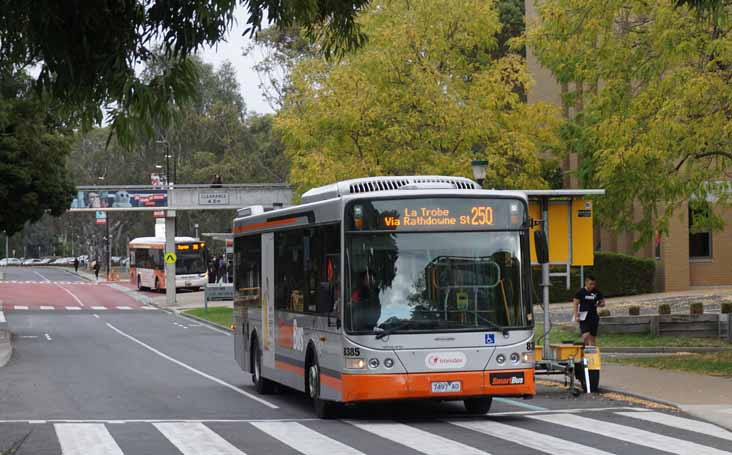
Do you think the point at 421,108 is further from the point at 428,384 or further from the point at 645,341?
the point at 428,384

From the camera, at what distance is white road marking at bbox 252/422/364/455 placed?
12867 mm

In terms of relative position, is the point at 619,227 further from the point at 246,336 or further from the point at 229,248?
the point at 229,248

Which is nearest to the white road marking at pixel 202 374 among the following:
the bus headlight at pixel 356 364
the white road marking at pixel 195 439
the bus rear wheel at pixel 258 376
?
the bus rear wheel at pixel 258 376

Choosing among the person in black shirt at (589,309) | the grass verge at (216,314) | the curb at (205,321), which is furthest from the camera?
the grass verge at (216,314)

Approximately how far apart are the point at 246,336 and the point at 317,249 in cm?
542

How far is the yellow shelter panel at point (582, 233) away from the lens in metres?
19.9

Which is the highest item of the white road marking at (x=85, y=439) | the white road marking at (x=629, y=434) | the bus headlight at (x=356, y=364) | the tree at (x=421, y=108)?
the tree at (x=421, y=108)

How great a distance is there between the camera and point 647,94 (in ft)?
74.8

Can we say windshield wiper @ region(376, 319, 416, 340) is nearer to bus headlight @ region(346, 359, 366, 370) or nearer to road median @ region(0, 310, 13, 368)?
bus headlight @ region(346, 359, 366, 370)

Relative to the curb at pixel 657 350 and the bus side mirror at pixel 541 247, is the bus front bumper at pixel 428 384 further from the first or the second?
the curb at pixel 657 350

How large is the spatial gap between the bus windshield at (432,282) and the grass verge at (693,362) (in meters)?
7.26

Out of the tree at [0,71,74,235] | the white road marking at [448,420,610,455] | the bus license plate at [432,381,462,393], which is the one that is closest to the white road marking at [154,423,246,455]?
the bus license plate at [432,381,462,393]

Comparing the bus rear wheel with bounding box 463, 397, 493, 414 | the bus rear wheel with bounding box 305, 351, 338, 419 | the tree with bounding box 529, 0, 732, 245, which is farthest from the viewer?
the tree with bounding box 529, 0, 732, 245

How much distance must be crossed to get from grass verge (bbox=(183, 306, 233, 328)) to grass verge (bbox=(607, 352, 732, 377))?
73.6ft
